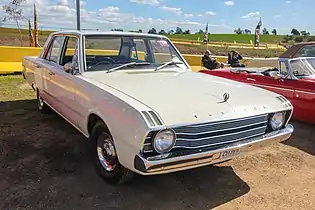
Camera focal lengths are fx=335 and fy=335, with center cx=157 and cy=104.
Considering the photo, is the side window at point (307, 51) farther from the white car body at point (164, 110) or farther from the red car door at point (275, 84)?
the white car body at point (164, 110)

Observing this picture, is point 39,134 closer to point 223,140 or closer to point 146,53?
point 146,53

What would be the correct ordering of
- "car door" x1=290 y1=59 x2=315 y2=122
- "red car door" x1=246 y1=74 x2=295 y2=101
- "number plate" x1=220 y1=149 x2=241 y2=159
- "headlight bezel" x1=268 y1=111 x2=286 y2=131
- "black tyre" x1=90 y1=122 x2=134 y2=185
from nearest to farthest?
"number plate" x1=220 y1=149 x2=241 y2=159 → "black tyre" x1=90 y1=122 x2=134 y2=185 → "headlight bezel" x1=268 y1=111 x2=286 y2=131 → "car door" x1=290 y1=59 x2=315 y2=122 → "red car door" x1=246 y1=74 x2=295 y2=101

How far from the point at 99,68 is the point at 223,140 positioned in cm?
196

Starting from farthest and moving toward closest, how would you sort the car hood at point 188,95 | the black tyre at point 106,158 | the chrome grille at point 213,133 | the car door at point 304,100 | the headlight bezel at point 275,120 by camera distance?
the car door at point 304,100, the headlight bezel at point 275,120, the black tyre at point 106,158, the car hood at point 188,95, the chrome grille at point 213,133

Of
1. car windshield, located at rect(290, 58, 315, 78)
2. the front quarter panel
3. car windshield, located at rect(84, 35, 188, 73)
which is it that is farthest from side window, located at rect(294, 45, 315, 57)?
the front quarter panel

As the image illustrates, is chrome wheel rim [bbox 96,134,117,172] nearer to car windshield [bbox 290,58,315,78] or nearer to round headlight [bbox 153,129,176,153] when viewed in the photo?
round headlight [bbox 153,129,176,153]

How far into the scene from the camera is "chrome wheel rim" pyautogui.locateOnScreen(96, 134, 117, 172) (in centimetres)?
344

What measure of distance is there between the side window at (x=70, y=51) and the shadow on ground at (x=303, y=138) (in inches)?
132

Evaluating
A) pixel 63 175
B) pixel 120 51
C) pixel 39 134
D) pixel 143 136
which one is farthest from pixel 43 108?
pixel 143 136

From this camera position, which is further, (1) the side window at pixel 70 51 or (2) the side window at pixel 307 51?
(2) the side window at pixel 307 51

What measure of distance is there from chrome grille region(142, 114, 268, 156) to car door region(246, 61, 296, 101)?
262 cm

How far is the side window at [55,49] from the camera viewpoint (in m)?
5.29

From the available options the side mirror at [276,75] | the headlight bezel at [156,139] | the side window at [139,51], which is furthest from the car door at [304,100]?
the headlight bezel at [156,139]

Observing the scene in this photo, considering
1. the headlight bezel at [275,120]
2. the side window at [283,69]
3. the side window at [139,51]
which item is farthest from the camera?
the side window at [283,69]
